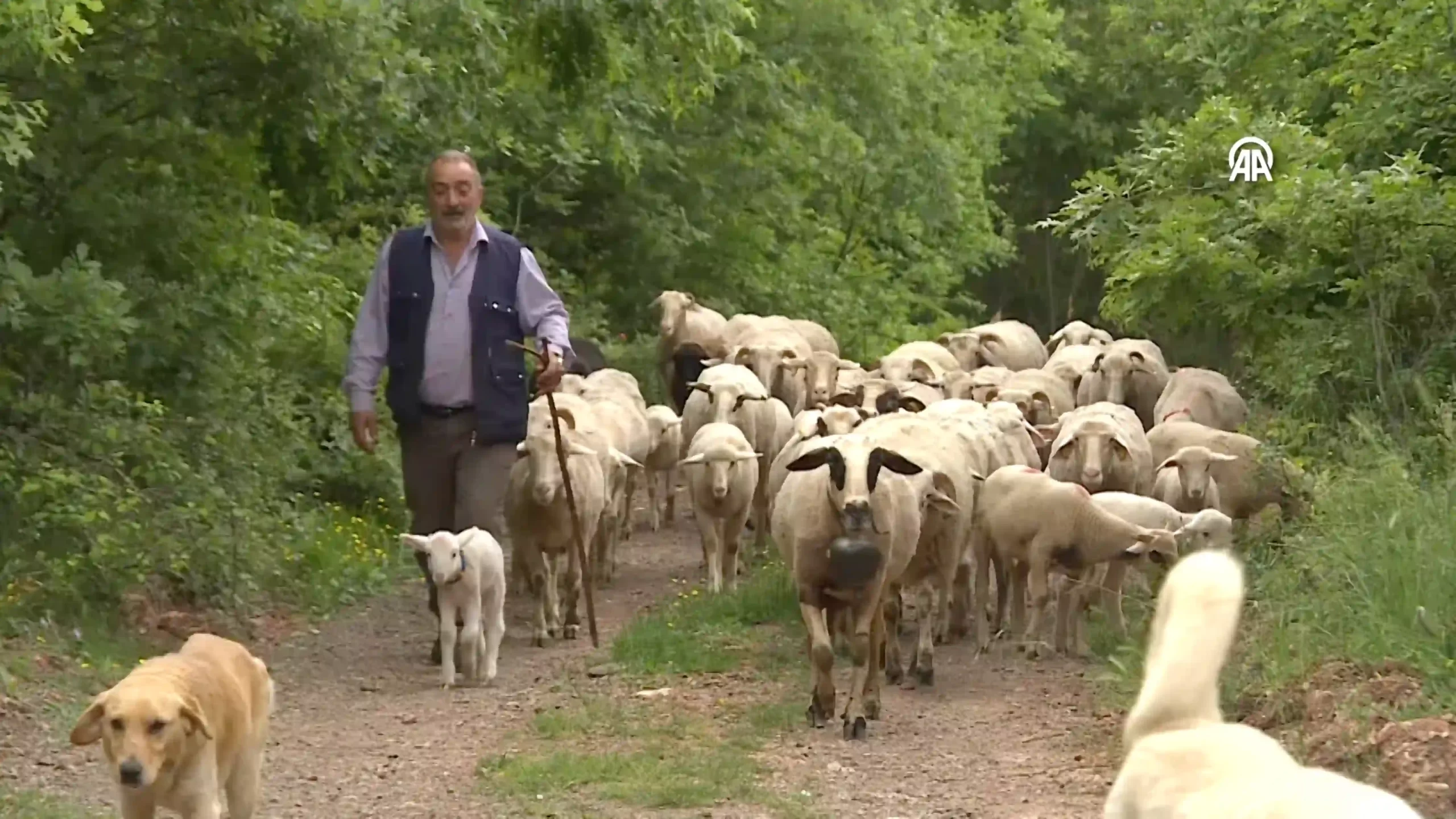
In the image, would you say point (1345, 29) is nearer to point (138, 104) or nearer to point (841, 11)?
point (138, 104)

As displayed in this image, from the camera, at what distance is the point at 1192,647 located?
4770 mm

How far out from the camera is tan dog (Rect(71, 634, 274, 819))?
6.73 metres

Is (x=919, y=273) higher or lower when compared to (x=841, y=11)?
lower

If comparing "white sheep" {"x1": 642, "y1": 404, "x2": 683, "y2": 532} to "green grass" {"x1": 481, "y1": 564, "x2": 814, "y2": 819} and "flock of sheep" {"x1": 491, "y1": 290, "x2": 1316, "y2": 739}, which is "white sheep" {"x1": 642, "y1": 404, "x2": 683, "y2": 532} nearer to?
"flock of sheep" {"x1": 491, "y1": 290, "x2": 1316, "y2": 739}

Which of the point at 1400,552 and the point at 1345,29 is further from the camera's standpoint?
the point at 1345,29

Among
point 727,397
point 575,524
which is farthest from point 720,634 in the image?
point 727,397

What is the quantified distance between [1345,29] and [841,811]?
25.5 feet

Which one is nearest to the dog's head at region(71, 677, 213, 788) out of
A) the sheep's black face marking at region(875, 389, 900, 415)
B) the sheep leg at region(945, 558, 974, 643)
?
the sheep leg at region(945, 558, 974, 643)

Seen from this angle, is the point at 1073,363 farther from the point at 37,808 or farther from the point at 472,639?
the point at 37,808

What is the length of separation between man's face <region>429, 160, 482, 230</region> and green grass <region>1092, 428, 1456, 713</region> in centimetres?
376

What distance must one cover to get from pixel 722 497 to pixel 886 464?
4.18 meters

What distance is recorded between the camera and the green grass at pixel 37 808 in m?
7.91

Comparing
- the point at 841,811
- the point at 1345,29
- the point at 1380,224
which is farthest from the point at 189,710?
the point at 1345,29

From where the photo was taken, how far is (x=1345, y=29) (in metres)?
14.1
